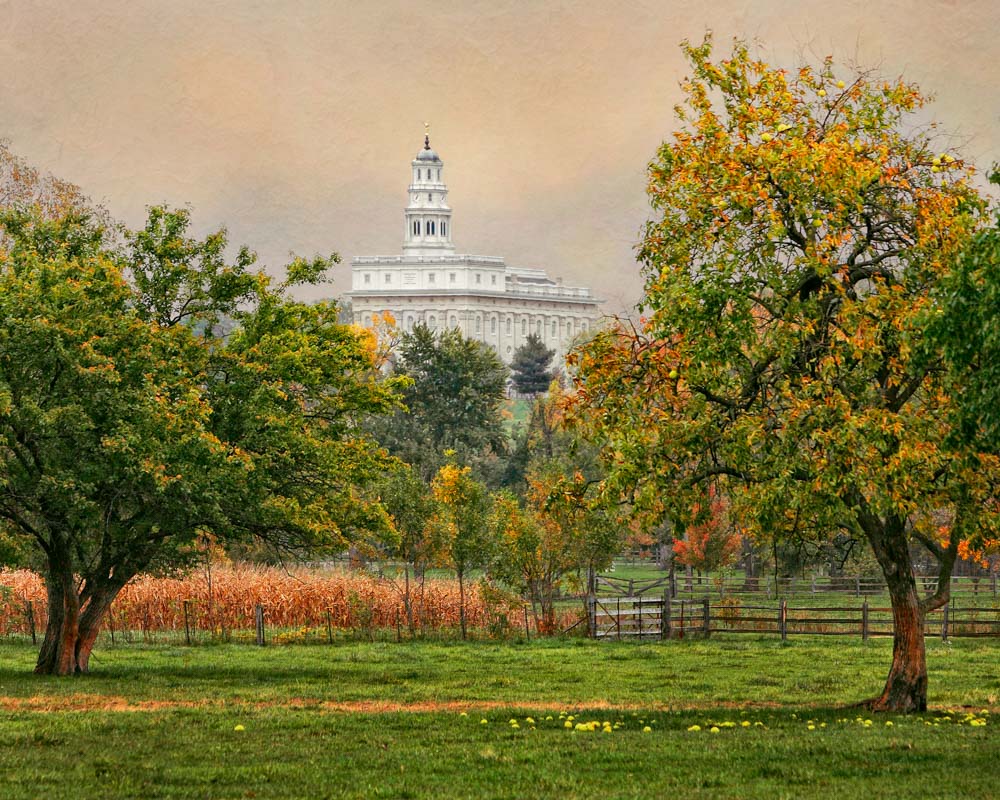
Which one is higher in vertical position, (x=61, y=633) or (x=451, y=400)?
(x=451, y=400)

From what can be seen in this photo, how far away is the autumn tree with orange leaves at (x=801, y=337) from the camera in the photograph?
17500 millimetres

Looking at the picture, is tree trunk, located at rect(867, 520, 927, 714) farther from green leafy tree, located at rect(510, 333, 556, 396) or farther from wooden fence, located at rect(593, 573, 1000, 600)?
green leafy tree, located at rect(510, 333, 556, 396)

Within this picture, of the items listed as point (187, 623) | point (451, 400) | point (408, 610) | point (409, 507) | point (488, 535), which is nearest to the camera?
point (187, 623)

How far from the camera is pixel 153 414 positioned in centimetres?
2419

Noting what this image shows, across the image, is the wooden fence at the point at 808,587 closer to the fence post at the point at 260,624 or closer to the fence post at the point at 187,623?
the fence post at the point at 187,623

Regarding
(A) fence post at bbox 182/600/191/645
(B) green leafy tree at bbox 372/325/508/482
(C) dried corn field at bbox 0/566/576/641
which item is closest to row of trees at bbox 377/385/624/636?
(C) dried corn field at bbox 0/566/576/641

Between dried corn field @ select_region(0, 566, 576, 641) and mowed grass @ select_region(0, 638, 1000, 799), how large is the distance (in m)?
6.65

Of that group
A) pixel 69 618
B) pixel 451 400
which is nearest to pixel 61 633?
pixel 69 618

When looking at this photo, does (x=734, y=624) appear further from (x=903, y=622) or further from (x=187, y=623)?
(x=903, y=622)

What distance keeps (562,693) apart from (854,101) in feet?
39.3

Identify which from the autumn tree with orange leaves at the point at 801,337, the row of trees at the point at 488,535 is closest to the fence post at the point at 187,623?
the row of trees at the point at 488,535

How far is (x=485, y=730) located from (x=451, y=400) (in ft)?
220

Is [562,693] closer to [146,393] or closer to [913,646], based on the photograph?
[913,646]

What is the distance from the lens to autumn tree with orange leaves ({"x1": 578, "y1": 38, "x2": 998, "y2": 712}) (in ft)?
57.4
